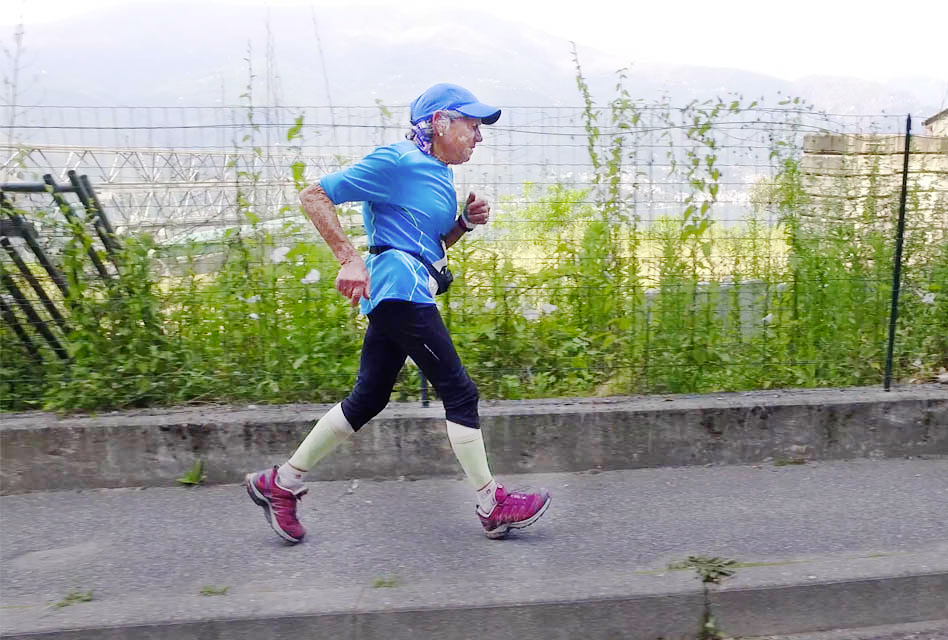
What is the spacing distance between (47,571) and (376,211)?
2076mm

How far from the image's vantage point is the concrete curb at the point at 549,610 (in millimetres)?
3012

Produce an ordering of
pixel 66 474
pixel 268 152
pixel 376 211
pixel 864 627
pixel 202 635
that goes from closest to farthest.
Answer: pixel 202 635
pixel 864 627
pixel 376 211
pixel 66 474
pixel 268 152

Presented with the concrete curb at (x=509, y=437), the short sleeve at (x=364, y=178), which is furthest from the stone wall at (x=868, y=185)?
the short sleeve at (x=364, y=178)

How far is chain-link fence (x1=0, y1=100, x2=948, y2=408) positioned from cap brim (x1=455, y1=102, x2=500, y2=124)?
135cm

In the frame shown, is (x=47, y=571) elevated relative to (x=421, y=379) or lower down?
lower down

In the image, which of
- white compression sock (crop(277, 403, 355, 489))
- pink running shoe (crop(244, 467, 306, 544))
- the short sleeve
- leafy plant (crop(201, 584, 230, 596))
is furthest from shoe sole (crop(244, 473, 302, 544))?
the short sleeve

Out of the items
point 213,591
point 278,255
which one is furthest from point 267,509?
point 278,255

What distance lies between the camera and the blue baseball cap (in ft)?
11.2

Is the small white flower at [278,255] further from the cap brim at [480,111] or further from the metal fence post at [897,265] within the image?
the metal fence post at [897,265]

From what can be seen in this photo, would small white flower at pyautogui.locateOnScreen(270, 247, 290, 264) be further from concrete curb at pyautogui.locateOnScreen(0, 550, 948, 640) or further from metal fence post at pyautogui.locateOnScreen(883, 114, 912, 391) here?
metal fence post at pyautogui.locateOnScreen(883, 114, 912, 391)

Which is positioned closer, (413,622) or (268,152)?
(413,622)

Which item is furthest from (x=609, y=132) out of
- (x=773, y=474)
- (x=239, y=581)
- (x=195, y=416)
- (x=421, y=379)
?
(x=239, y=581)

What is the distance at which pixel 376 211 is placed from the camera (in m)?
3.48

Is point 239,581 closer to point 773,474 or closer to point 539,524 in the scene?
point 539,524
